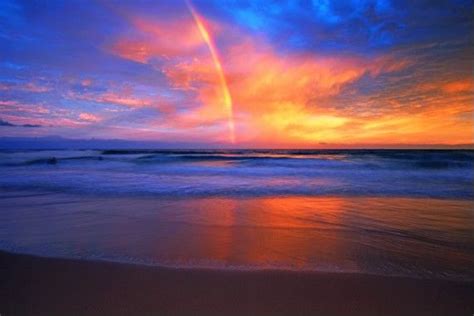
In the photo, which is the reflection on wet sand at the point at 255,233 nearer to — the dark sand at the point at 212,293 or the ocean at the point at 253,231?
the ocean at the point at 253,231

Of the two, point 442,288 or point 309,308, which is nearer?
point 309,308

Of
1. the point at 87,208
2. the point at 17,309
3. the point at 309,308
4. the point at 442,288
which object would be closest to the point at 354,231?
the point at 442,288

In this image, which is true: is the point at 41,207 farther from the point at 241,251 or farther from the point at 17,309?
the point at 241,251

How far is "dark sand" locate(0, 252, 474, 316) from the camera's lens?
2.33 metres

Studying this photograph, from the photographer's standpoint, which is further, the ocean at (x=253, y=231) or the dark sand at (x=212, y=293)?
the ocean at (x=253, y=231)

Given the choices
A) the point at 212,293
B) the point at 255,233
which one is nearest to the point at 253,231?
the point at 255,233

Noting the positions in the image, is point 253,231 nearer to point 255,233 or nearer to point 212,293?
point 255,233

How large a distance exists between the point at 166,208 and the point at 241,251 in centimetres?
315

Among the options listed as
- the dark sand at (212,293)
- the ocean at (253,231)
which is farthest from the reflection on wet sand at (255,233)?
the dark sand at (212,293)

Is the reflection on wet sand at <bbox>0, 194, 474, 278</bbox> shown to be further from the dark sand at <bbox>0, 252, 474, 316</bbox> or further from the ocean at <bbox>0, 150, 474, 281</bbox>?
the dark sand at <bbox>0, 252, 474, 316</bbox>

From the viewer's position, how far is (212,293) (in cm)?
258

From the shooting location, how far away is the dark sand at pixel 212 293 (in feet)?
7.66

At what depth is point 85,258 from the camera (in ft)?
11.0

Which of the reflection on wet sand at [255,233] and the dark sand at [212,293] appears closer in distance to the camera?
the dark sand at [212,293]
